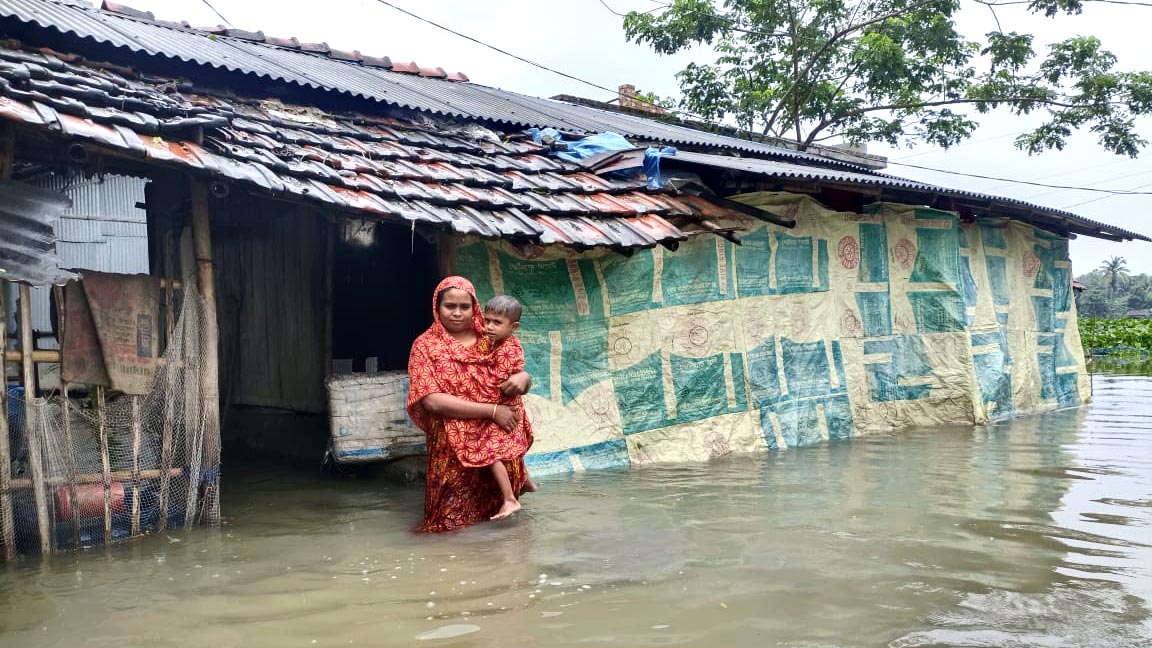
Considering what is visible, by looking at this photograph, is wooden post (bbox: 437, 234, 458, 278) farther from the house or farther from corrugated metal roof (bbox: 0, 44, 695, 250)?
corrugated metal roof (bbox: 0, 44, 695, 250)

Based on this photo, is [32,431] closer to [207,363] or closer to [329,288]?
[207,363]

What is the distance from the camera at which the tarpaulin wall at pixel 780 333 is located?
22.2ft

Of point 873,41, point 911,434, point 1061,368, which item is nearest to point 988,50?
point 873,41

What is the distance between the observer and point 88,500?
456 centimetres

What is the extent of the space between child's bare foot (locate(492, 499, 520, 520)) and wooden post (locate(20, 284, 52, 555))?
2213 millimetres

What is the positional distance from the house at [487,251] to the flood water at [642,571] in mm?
780

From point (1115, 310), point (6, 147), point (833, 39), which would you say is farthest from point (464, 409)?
point (1115, 310)

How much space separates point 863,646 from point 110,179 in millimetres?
9230

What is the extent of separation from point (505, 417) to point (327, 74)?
410 centimetres

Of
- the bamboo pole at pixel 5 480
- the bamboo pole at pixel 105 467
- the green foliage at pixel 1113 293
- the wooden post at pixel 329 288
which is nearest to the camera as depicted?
the bamboo pole at pixel 5 480

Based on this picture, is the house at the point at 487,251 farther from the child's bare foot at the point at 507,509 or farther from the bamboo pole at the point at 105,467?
the child's bare foot at the point at 507,509

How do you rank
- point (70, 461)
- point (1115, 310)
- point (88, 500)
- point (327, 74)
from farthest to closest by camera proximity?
point (1115, 310) < point (327, 74) < point (88, 500) < point (70, 461)

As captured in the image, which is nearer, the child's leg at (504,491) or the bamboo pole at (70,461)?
the bamboo pole at (70,461)

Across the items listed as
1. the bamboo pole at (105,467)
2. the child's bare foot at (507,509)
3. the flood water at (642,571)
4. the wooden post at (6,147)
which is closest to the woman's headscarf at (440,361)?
the child's bare foot at (507,509)
